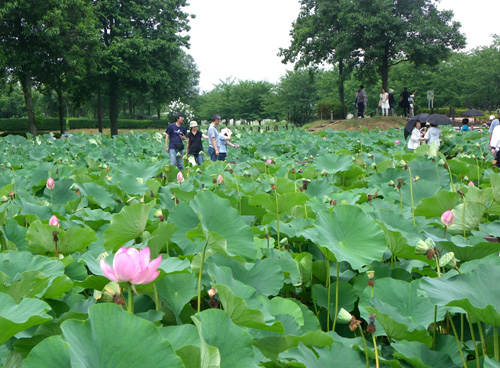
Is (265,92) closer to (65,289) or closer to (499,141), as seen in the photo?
(499,141)

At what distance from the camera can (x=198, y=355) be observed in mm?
737

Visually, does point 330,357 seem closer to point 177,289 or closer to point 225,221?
point 177,289

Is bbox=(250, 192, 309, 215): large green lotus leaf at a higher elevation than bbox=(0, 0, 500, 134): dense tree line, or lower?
lower

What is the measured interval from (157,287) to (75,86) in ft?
77.0

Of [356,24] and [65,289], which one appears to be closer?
[65,289]

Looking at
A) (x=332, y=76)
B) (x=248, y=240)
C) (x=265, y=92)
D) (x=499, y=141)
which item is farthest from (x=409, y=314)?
(x=265, y=92)

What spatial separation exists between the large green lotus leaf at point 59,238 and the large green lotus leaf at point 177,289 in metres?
0.49

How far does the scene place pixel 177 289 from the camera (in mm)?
1086

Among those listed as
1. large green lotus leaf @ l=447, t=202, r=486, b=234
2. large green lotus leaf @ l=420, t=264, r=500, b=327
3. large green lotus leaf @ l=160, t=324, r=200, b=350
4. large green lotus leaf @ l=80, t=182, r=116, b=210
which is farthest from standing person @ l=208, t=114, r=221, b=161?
large green lotus leaf @ l=160, t=324, r=200, b=350

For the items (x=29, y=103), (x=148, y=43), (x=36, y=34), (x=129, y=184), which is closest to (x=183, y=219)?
(x=129, y=184)

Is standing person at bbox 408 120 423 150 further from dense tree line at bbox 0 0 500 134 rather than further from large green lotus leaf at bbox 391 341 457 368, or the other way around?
dense tree line at bbox 0 0 500 134

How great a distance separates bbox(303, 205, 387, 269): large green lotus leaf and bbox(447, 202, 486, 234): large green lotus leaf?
1.33 feet

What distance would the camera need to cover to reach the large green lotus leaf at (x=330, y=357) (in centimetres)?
87

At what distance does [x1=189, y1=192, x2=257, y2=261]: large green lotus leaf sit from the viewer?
133 centimetres
